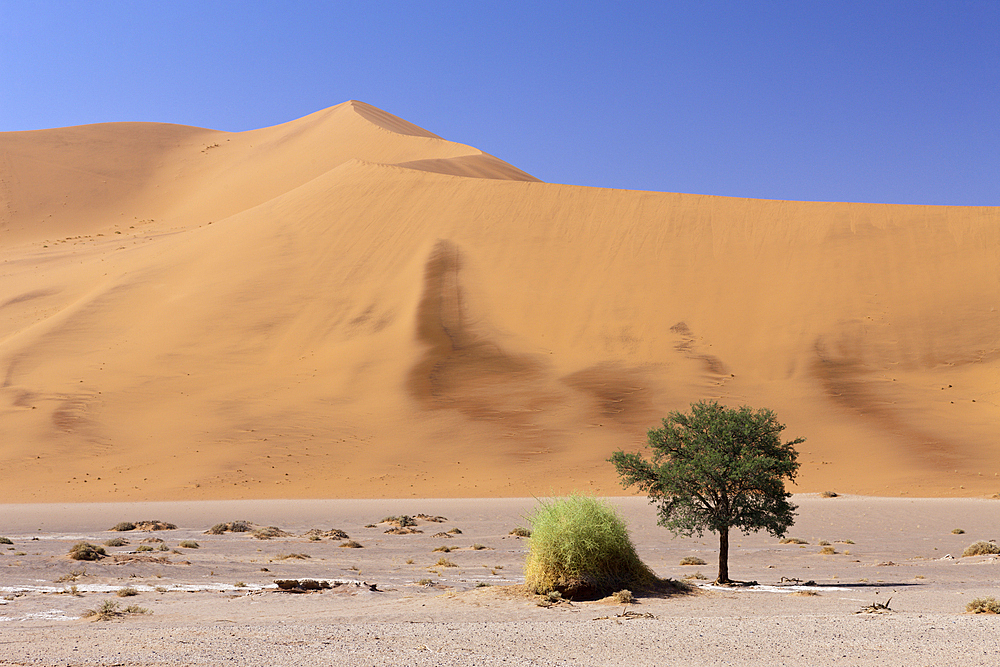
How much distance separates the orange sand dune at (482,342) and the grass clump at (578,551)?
18.2m

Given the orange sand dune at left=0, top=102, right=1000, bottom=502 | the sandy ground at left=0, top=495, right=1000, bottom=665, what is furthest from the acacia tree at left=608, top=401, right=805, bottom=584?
the orange sand dune at left=0, top=102, right=1000, bottom=502

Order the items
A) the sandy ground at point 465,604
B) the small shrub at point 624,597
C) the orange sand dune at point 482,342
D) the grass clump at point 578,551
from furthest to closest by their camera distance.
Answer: the orange sand dune at point 482,342, the grass clump at point 578,551, the small shrub at point 624,597, the sandy ground at point 465,604

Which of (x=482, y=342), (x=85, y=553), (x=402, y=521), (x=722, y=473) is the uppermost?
(x=482, y=342)

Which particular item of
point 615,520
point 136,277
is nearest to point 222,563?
point 615,520

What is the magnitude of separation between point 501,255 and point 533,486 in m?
18.1

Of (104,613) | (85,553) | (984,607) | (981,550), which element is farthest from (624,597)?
(85,553)

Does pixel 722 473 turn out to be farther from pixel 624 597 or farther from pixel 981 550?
pixel 981 550

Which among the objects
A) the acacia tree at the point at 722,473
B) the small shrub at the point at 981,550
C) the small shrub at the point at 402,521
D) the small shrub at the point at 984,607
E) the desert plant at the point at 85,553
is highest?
the acacia tree at the point at 722,473

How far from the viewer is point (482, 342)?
39.5m

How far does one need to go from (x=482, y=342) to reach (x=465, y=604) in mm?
28081

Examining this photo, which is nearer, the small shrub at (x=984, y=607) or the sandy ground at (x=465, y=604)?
the sandy ground at (x=465, y=604)

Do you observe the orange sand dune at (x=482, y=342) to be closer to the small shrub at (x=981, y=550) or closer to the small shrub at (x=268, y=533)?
the small shrub at (x=268, y=533)

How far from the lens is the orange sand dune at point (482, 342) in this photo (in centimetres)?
3203

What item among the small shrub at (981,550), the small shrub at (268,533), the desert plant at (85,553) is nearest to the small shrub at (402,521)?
the small shrub at (268,533)
